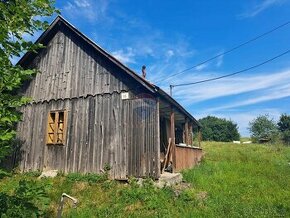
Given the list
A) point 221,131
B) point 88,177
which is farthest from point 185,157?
point 221,131

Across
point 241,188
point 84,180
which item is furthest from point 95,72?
point 241,188

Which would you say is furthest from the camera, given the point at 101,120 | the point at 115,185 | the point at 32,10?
the point at 101,120

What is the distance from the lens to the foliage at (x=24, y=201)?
137 inches

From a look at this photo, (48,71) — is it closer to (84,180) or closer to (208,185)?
(84,180)

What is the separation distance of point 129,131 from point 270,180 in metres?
6.92

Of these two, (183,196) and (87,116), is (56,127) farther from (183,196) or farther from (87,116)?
(183,196)

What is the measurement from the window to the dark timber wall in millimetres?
225

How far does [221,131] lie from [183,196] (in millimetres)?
58302

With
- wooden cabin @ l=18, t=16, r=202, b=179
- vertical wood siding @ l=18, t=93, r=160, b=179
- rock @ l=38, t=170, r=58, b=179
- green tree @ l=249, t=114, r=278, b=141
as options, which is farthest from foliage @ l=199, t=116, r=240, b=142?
rock @ l=38, t=170, r=58, b=179

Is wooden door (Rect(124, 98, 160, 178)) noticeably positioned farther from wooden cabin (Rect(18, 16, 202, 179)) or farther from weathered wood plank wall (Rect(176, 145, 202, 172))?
weathered wood plank wall (Rect(176, 145, 202, 172))

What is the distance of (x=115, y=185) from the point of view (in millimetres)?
11297

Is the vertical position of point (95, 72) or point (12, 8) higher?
point (95, 72)

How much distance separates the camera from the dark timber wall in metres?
11.7

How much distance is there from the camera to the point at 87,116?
13078mm
